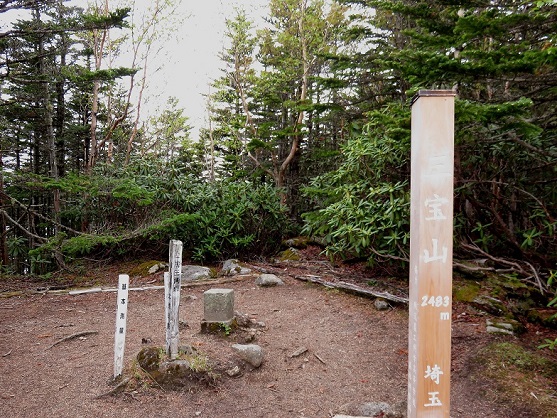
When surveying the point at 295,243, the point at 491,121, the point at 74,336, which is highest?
the point at 491,121

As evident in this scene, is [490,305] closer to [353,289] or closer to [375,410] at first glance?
[353,289]

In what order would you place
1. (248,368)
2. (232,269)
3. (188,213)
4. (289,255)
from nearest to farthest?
(248,368) < (232,269) < (188,213) < (289,255)

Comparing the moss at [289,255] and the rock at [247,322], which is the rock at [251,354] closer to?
the rock at [247,322]

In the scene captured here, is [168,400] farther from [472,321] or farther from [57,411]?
[472,321]

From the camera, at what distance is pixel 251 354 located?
13.1 ft

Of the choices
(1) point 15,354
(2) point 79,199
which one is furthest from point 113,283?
(1) point 15,354

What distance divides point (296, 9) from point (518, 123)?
30.0ft

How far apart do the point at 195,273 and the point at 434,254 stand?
259 inches

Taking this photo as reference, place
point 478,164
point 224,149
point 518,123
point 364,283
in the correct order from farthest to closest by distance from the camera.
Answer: point 224,149
point 364,283
point 478,164
point 518,123

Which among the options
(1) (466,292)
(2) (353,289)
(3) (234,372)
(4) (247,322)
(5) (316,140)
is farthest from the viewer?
(5) (316,140)

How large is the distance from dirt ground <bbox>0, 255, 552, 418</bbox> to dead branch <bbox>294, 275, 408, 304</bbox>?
0.14 m

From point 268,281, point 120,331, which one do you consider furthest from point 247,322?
point 268,281

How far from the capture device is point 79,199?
9.36 meters

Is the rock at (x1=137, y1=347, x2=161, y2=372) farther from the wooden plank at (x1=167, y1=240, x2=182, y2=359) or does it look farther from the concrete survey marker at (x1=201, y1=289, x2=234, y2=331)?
the concrete survey marker at (x1=201, y1=289, x2=234, y2=331)
